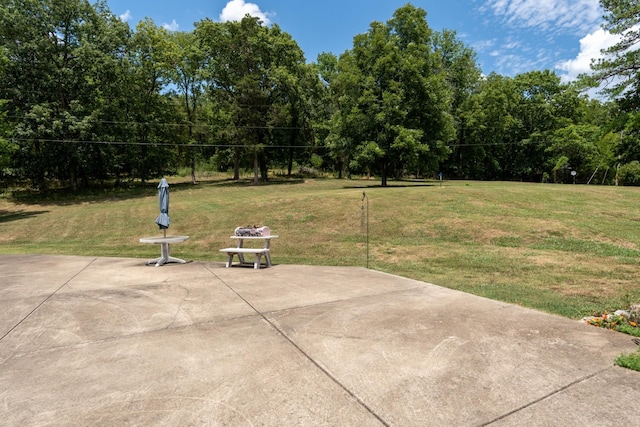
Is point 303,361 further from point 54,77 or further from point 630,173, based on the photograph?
point 630,173

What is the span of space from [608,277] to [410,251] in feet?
15.3

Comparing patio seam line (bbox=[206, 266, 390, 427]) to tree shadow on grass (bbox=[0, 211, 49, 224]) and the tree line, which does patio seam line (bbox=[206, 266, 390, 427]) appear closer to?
the tree line

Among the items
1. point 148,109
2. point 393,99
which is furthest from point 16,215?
point 393,99

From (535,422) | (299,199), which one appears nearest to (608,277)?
(535,422)

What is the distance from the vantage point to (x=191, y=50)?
41375mm

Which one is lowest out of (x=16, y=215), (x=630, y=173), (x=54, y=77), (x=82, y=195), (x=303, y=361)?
(x=16, y=215)

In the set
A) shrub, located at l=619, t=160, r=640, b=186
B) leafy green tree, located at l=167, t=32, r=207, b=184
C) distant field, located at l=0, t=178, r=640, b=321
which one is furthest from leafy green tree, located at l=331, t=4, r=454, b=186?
shrub, located at l=619, t=160, r=640, b=186

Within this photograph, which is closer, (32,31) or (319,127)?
(32,31)

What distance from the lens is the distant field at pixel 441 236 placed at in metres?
7.00

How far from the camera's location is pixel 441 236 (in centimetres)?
1220

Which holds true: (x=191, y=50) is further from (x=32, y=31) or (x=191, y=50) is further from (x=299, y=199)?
(x=299, y=199)

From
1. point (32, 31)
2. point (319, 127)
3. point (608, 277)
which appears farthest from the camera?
point (319, 127)

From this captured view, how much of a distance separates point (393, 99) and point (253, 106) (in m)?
17.0

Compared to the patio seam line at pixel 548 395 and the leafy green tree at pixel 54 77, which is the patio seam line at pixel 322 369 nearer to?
the patio seam line at pixel 548 395
